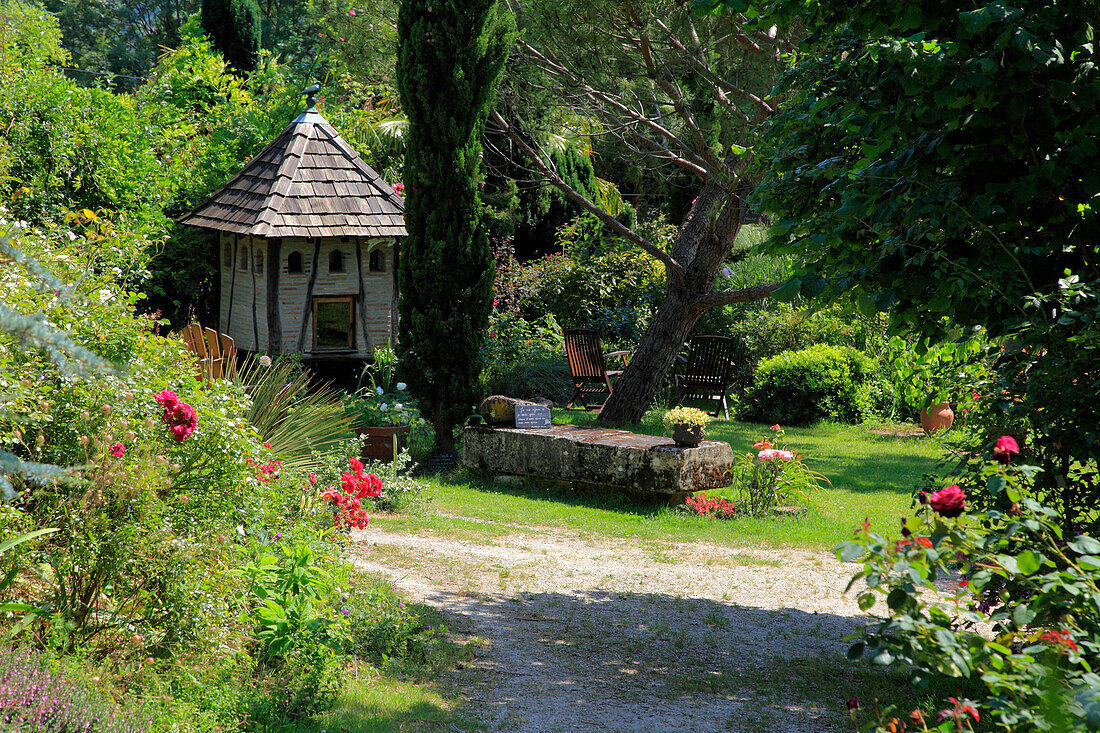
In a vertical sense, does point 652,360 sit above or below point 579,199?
below

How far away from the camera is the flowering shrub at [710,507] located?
7.86 meters

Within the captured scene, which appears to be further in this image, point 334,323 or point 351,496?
point 334,323

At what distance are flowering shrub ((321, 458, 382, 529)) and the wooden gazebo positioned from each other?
5625mm

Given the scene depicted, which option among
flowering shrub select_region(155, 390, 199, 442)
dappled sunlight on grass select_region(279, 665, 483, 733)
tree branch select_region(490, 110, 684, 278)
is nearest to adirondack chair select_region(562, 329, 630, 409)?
tree branch select_region(490, 110, 684, 278)

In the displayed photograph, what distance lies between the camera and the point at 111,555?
3.40m

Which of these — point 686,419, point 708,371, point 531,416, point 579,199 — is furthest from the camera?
point 708,371

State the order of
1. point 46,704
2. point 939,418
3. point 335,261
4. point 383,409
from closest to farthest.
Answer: point 46,704 → point 383,409 → point 335,261 → point 939,418

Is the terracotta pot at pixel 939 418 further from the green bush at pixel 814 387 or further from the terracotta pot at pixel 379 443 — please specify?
the terracotta pot at pixel 379 443

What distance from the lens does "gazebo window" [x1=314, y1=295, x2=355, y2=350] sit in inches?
455

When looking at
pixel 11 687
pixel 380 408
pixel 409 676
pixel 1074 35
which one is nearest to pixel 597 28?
pixel 380 408

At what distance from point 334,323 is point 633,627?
766 cm

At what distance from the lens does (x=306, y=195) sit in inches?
435

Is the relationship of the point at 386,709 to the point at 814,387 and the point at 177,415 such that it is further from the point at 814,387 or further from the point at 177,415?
the point at 814,387

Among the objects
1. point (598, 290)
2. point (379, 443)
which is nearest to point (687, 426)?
point (379, 443)
